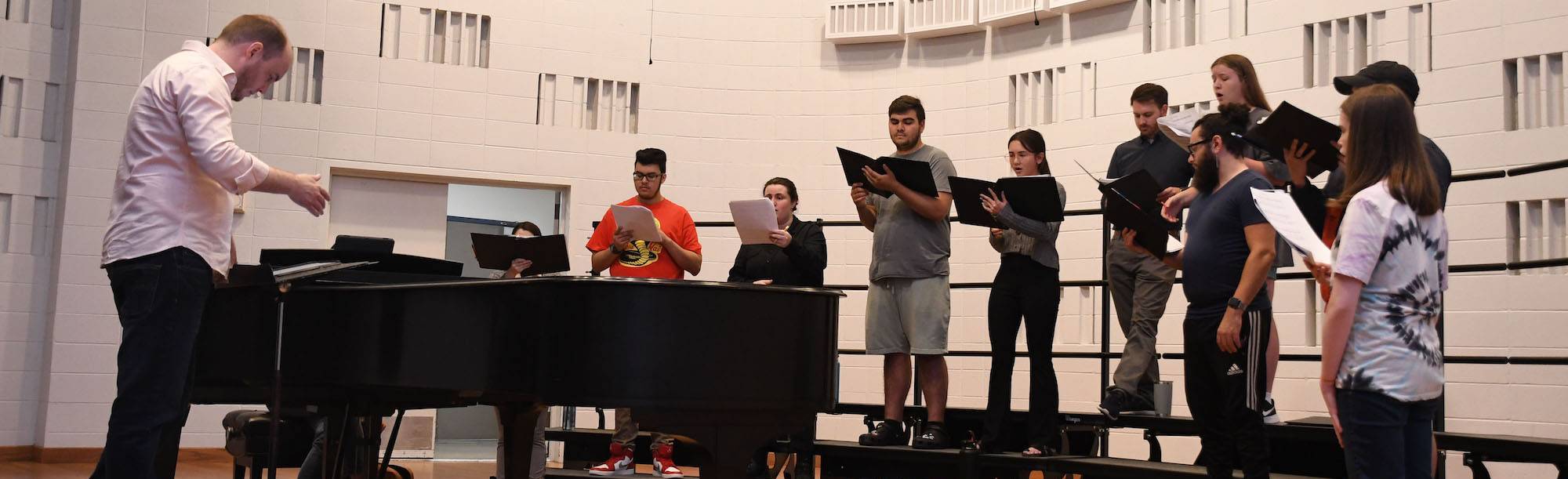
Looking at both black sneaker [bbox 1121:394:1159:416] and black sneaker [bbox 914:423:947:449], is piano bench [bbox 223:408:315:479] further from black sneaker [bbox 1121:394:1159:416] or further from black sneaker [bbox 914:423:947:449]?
black sneaker [bbox 1121:394:1159:416]

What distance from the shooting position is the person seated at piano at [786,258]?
473 cm

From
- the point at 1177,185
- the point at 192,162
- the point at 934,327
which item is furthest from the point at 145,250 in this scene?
the point at 1177,185

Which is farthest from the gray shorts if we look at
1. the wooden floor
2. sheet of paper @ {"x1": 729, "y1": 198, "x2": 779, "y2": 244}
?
the wooden floor

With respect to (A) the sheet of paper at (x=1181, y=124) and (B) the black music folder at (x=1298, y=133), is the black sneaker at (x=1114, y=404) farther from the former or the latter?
(B) the black music folder at (x=1298, y=133)

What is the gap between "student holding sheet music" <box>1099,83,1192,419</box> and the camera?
4316 mm

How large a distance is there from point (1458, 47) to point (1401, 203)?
3952 mm

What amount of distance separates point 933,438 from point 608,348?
2004mm

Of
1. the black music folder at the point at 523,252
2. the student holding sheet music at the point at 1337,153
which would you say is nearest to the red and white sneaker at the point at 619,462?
the black music folder at the point at 523,252

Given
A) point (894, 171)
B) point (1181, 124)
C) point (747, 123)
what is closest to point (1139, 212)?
point (1181, 124)

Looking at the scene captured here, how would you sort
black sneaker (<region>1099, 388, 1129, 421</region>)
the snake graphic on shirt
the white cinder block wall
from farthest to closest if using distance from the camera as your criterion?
the white cinder block wall, the snake graphic on shirt, black sneaker (<region>1099, 388, 1129, 421</region>)

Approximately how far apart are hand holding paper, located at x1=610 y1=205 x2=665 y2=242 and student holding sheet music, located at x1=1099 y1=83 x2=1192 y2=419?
5.67 feet

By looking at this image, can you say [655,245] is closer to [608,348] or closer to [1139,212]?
[608,348]

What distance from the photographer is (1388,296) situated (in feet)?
7.79

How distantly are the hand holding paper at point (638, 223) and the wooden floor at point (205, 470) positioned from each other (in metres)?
2.66
